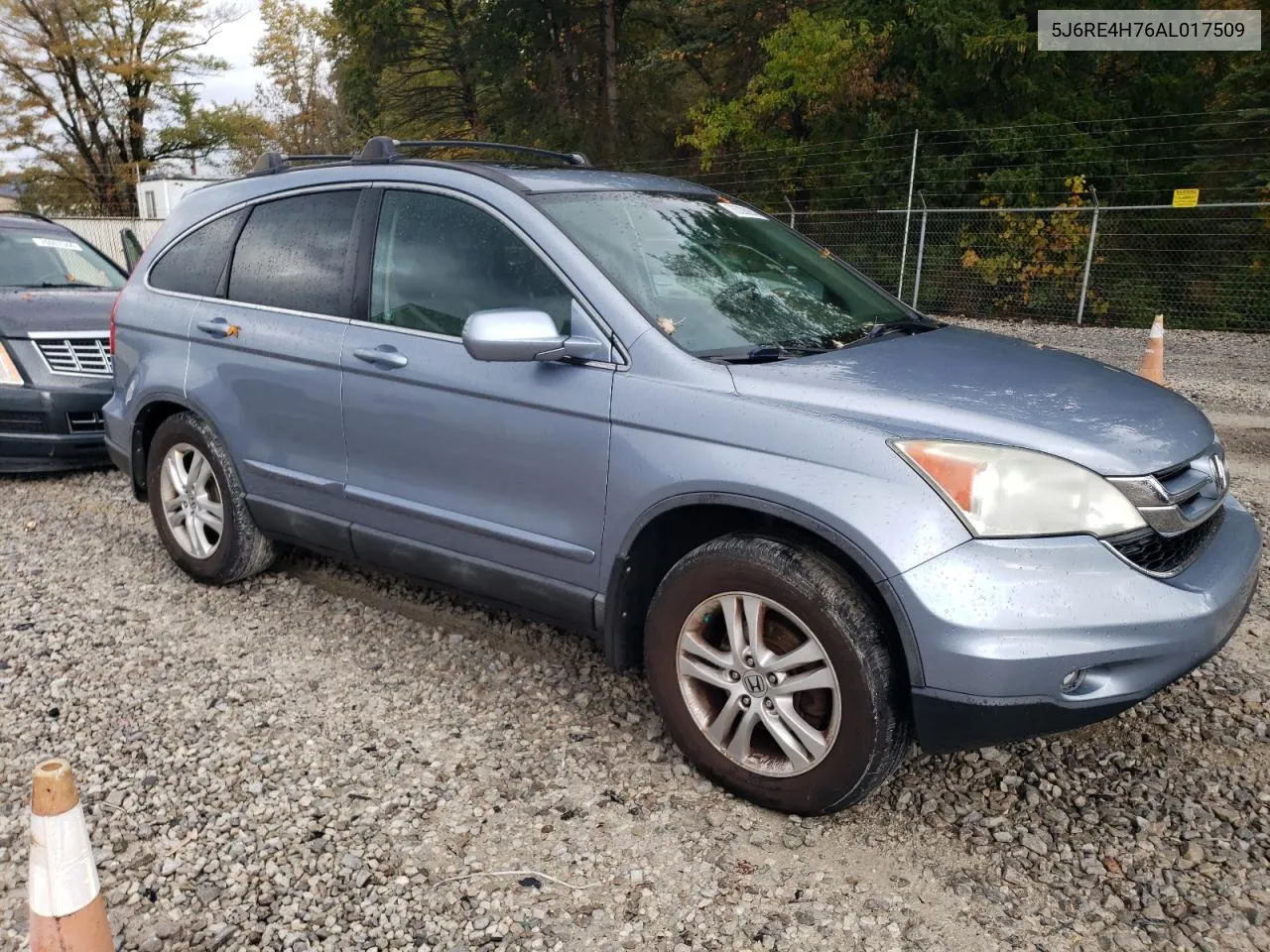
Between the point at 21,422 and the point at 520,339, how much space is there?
5060mm

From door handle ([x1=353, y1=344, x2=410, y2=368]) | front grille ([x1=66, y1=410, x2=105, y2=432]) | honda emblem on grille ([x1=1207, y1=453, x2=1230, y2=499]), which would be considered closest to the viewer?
honda emblem on grille ([x1=1207, y1=453, x2=1230, y2=499])

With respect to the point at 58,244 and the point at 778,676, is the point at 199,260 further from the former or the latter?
the point at 58,244

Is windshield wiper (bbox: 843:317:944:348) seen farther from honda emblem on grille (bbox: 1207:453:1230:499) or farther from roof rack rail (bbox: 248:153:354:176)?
roof rack rail (bbox: 248:153:354:176)

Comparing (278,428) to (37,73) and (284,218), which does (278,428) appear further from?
(37,73)

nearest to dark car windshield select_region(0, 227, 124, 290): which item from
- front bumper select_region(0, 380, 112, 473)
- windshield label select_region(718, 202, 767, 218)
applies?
front bumper select_region(0, 380, 112, 473)

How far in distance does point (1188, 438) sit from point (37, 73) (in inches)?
1577

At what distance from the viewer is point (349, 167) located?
158 inches

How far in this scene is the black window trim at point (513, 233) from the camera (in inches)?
121

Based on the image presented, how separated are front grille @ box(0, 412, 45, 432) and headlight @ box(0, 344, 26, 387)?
0.20m

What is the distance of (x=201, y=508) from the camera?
461cm

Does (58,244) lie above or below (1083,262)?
above

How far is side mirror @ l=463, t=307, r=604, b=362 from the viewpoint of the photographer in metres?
3.01

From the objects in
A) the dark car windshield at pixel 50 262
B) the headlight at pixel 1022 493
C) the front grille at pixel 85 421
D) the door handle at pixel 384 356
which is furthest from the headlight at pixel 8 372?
the headlight at pixel 1022 493

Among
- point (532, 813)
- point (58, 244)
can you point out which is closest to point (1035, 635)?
point (532, 813)
